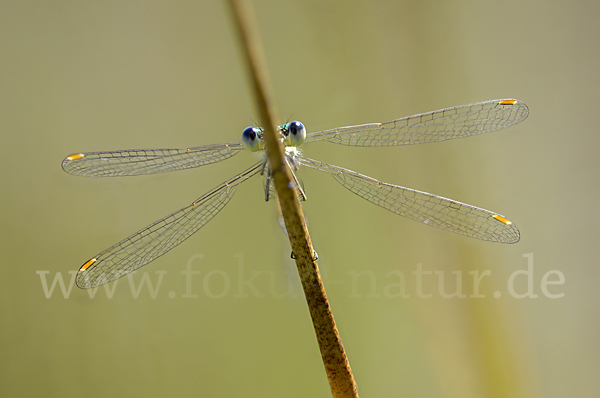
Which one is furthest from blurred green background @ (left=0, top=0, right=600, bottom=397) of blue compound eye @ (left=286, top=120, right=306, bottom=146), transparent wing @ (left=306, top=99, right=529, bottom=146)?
blue compound eye @ (left=286, top=120, right=306, bottom=146)

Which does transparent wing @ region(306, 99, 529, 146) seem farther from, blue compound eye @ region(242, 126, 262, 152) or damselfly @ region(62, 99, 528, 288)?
blue compound eye @ region(242, 126, 262, 152)

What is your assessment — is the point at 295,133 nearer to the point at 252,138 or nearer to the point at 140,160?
the point at 252,138

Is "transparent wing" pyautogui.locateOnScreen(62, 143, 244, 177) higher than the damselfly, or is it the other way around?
"transparent wing" pyautogui.locateOnScreen(62, 143, 244, 177)

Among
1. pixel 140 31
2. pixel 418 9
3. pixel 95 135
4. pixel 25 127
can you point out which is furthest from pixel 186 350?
pixel 418 9

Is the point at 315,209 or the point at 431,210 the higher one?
the point at 315,209

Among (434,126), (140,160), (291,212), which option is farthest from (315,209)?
(291,212)

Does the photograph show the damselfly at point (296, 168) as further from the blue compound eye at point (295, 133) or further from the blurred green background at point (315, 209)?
the blurred green background at point (315, 209)

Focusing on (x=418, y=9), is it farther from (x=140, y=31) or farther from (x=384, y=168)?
(x=140, y=31)
